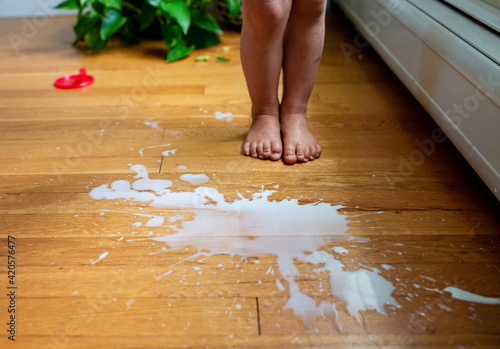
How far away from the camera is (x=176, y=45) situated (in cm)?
183

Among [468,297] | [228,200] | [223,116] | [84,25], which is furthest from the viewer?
[84,25]

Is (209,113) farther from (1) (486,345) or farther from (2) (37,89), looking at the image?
(1) (486,345)

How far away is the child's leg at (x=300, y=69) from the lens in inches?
42.4

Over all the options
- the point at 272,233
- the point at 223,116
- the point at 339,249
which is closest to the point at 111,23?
the point at 223,116

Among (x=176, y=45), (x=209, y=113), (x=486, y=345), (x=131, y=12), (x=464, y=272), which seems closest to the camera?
(x=486, y=345)

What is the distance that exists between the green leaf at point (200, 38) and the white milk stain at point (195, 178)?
104 centimetres

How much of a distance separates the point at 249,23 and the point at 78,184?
529 millimetres

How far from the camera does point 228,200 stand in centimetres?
97

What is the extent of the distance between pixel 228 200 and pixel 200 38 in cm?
116

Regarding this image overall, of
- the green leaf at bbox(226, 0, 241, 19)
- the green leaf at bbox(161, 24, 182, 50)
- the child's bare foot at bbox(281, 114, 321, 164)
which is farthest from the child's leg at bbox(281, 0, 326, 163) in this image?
the green leaf at bbox(226, 0, 241, 19)

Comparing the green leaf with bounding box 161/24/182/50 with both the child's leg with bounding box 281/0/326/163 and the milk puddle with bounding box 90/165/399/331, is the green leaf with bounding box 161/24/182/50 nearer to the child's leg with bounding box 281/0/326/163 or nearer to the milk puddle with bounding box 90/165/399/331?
the child's leg with bounding box 281/0/326/163

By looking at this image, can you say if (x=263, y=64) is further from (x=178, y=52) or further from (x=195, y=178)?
(x=178, y=52)

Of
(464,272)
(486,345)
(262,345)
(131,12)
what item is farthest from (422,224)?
(131,12)

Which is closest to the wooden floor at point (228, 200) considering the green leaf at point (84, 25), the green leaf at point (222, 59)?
the green leaf at point (222, 59)
